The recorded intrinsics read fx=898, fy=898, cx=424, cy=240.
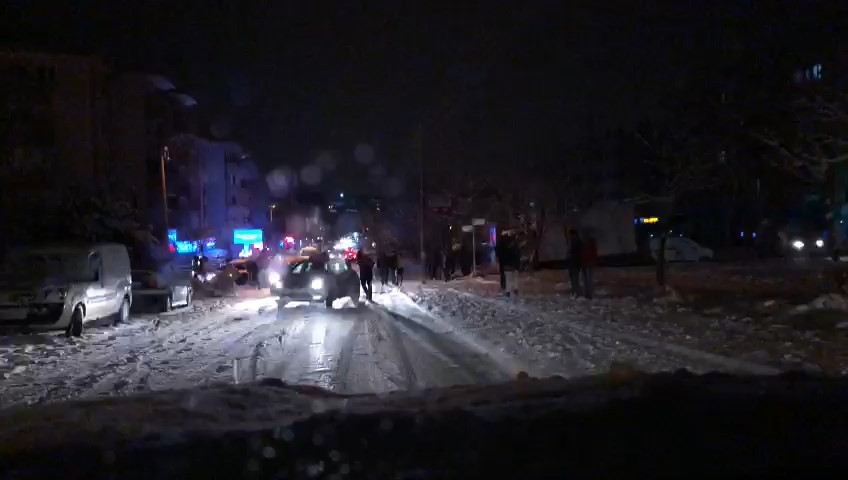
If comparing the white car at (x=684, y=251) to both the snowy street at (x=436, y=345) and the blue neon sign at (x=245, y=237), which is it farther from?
the blue neon sign at (x=245, y=237)

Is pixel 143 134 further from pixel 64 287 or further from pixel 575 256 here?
pixel 575 256

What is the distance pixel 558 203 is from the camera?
43844 millimetres

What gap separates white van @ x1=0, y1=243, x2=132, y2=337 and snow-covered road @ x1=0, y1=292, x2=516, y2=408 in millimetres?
446

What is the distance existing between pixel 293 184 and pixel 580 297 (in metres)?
130

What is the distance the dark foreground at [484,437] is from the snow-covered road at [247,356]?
13.4 feet

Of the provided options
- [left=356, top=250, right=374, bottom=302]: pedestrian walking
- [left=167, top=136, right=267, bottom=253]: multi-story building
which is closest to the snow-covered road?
[left=356, top=250, right=374, bottom=302]: pedestrian walking

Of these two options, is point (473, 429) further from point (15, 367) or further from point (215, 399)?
point (15, 367)

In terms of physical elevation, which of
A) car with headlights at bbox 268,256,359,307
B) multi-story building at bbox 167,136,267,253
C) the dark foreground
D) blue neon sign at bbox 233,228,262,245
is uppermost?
multi-story building at bbox 167,136,267,253

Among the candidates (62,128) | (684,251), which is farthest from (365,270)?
(62,128)

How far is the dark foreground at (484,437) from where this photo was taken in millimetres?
5215

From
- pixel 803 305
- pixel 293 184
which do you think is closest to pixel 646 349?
pixel 803 305

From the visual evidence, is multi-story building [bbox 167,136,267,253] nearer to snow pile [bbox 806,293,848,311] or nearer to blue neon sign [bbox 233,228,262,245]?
blue neon sign [bbox 233,228,262,245]

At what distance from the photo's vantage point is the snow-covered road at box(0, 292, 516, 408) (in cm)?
1191

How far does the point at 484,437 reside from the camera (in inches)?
230
